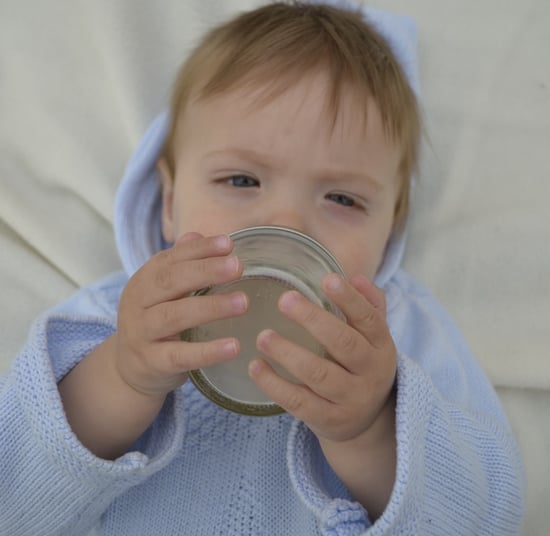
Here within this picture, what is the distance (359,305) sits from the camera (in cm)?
69

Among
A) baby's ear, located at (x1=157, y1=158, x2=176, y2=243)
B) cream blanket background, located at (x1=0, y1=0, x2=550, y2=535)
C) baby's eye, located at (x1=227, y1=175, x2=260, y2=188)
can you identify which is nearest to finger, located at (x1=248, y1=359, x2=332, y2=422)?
baby's eye, located at (x1=227, y1=175, x2=260, y2=188)

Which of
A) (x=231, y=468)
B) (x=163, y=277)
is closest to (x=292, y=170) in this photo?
(x=163, y=277)

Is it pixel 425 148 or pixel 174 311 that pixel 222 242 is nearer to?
pixel 174 311

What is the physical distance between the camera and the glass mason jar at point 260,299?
0.70 meters

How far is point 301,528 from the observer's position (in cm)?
91

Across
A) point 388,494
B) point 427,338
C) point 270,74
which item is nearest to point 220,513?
point 388,494

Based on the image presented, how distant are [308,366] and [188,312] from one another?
13 centimetres

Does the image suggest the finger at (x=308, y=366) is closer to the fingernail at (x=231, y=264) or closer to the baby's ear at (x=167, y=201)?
the fingernail at (x=231, y=264)

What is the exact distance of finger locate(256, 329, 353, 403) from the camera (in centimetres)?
65

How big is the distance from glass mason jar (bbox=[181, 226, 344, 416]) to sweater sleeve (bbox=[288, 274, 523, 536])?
0.42 ft

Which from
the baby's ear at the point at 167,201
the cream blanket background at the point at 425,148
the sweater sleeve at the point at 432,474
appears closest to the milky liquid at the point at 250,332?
the sweater sleeve at the point at 432,474

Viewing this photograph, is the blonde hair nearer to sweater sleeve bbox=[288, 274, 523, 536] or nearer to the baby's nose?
the baby's nose

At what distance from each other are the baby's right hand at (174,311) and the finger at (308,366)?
0.11ft

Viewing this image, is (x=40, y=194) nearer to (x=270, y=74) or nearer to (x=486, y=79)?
(x=270, y=74)
